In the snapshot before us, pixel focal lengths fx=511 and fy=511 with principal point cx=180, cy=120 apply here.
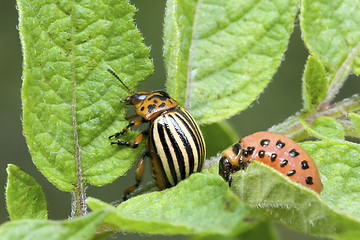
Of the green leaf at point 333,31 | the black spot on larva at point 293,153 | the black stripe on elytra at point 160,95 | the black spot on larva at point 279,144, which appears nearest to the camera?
the black spot on larva at point 293,153

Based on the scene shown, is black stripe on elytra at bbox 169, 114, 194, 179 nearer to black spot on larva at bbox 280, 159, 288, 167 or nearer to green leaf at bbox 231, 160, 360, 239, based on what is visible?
black spot on larva at bbox 280, 159, 288, 167

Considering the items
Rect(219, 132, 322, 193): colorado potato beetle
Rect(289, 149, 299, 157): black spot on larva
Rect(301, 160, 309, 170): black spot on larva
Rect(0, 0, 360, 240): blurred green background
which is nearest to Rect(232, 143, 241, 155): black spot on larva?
Rect(219, 132, 322, 193): colorado potato beetle

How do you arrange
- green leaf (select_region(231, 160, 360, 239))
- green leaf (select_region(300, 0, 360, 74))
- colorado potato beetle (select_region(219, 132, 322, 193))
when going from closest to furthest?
green leaf (select_region(231, 160, 360, 239))
colorado potato beetle (select_region(219, 132, 322, 193))
green leaf (select_region(300, 0, 360, 74))

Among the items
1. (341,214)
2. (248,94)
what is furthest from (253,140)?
(341,214)

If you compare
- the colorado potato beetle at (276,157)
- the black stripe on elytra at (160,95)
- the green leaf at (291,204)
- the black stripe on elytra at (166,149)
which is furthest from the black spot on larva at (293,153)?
the black stripe on elytra at (160,95)

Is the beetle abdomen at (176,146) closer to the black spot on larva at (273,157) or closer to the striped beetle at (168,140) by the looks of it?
the striped beetle at (168,140)

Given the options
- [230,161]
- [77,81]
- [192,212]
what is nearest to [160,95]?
[230,161]
